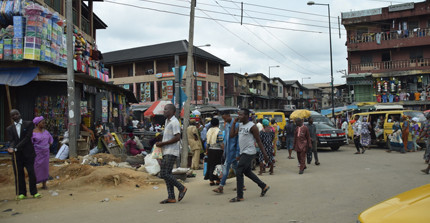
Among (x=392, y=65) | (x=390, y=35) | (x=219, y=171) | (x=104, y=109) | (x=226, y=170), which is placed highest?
(x=390, y=35)

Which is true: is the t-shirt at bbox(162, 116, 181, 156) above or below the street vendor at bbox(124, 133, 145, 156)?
above

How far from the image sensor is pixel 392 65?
3353 centimetres

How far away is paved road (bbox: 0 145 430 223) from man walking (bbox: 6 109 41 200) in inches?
17.6

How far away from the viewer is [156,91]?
140ft

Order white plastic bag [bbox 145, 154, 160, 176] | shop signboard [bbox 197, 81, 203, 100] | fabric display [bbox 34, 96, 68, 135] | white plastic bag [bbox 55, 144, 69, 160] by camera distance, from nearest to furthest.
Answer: white plastic bag [bbox 145, 154, 160, 176], white plastic bag [bbox 55, 144, 69, 160], fabric display [bbox 34, 96, 68, 135], shop signboard [bbox 197, 81, 203, 100]

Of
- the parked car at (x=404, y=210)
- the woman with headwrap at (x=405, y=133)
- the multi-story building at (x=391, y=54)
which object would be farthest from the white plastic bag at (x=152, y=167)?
the multi-story building at (x=391, y=54)

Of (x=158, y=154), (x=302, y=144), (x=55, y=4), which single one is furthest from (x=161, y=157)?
(x=55, y=4)

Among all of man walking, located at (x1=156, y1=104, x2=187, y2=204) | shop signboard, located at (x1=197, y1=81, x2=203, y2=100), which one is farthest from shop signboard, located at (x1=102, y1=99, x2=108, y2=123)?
shop signboard, located at (x1=197, y1=81, x2=203, y2=100)

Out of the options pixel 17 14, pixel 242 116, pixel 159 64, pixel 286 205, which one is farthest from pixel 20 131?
pixel 159 64

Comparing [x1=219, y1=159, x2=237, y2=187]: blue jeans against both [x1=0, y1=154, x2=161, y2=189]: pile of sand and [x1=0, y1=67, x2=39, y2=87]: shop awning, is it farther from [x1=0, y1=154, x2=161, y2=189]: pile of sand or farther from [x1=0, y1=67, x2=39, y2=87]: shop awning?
[x1=0, y1=67, x2=39, y2=87]: shop awning

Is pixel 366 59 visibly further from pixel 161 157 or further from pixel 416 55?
pixel 161 157

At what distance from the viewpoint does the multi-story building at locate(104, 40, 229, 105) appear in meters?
41.9

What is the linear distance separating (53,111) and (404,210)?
13.8 metres

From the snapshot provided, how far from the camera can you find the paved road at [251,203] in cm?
573
